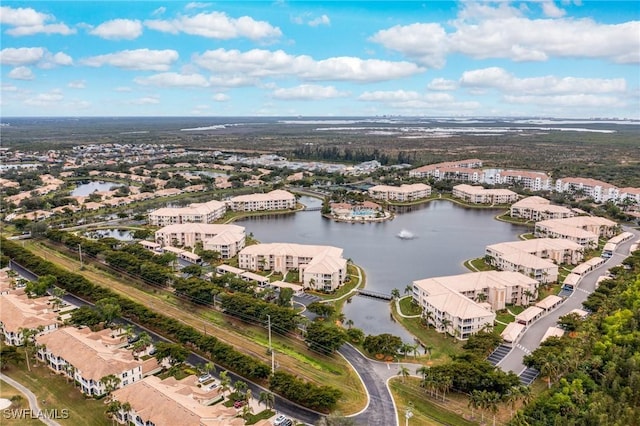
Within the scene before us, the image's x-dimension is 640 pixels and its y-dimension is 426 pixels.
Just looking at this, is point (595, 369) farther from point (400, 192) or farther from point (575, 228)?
point (400, 192)

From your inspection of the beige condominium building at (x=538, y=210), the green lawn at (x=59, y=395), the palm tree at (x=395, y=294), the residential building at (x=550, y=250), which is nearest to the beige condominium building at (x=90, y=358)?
the green lawn at (x=59, y=395)

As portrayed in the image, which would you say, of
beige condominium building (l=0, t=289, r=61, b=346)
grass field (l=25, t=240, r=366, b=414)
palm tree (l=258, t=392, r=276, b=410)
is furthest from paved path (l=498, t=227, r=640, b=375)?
beige condominium building (l=0, t=289, r=61, b=346)

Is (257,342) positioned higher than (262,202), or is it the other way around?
(262,202)

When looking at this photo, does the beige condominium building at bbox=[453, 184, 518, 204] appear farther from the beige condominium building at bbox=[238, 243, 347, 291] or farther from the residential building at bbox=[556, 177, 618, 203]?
the beige condominium building at bbox=[238, 243, 347, 291]

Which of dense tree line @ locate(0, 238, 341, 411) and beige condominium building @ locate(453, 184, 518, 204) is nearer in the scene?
dense tree line @ locate(0, 238, 341, 411)

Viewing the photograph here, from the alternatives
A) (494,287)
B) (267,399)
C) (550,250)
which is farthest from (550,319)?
(267,399)

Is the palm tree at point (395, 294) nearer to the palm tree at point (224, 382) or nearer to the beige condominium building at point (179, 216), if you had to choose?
the palm tree at point (224, 382)

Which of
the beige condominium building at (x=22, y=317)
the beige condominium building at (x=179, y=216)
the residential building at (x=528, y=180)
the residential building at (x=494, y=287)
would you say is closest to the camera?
the beige condominium building at (x=22, y=317)
